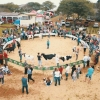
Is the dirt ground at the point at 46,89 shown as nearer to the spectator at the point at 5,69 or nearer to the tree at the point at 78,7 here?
the spectator at the point at 5,69

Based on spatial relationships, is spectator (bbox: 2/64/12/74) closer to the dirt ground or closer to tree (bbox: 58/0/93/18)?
the dirt ground

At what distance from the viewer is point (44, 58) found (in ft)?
66.4

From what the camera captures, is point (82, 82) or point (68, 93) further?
point (82, 82)

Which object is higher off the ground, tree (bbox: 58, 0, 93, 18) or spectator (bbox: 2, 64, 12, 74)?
tree (bbox: 58, 0, 93, 18)

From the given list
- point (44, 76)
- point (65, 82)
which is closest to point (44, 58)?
point (44, 76)

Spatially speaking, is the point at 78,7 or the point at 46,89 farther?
the point at 78,7

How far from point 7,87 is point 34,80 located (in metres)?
2.15

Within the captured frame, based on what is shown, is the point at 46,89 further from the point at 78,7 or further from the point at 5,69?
the point at 78,7

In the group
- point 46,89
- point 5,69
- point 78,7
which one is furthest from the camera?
point 78,7

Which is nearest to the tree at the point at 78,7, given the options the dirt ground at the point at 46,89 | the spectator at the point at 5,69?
the dirt ground at the point at 46,89

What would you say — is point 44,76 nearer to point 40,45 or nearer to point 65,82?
point 65,82

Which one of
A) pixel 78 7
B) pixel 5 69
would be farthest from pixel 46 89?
pixel 78 7

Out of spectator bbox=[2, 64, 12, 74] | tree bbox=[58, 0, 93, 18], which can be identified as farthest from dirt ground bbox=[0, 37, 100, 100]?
tree bbox=[58, 0, 93, 18]

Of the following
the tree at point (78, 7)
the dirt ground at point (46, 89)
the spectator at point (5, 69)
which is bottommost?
the dirt ground at point (46, 89)
